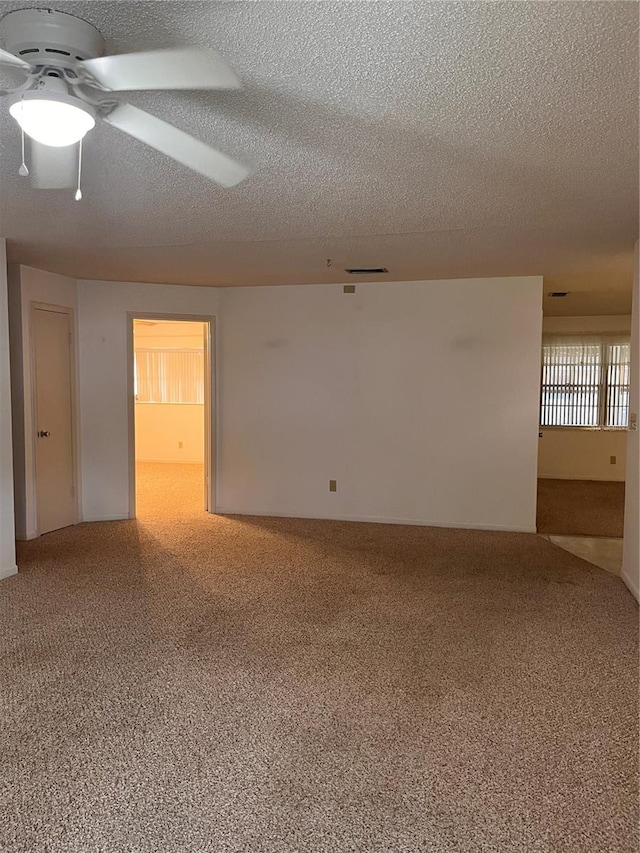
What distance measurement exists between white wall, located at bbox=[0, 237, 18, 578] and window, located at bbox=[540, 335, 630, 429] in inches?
293

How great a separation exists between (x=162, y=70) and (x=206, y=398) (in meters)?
4.84

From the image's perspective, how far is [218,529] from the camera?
19.5ft

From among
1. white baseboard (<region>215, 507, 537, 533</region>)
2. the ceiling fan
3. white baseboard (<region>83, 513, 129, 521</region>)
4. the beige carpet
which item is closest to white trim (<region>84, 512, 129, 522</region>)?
white baseboard (<region>83, 513, 129, 521</region>)

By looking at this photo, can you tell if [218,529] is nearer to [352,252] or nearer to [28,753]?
[352,252]

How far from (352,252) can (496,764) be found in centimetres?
353

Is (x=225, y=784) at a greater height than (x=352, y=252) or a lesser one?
lesser

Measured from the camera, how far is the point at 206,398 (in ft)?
21.5

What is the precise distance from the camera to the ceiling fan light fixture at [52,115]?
1.79 metres

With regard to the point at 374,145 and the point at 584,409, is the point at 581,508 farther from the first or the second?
the point at 374,145

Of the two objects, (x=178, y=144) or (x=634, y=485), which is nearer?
(x=178, y=144)

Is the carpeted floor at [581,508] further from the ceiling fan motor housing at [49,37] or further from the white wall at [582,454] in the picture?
the ceiling fan motor housing at [49,37]

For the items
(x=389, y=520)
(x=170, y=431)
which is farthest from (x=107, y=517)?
(x=170, y=431)

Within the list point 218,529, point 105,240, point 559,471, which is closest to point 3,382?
point 105,240

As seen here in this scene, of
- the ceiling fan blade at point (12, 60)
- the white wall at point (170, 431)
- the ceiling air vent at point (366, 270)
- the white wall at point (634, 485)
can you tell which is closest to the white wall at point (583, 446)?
the ceiling air vent at point (366, 270)
